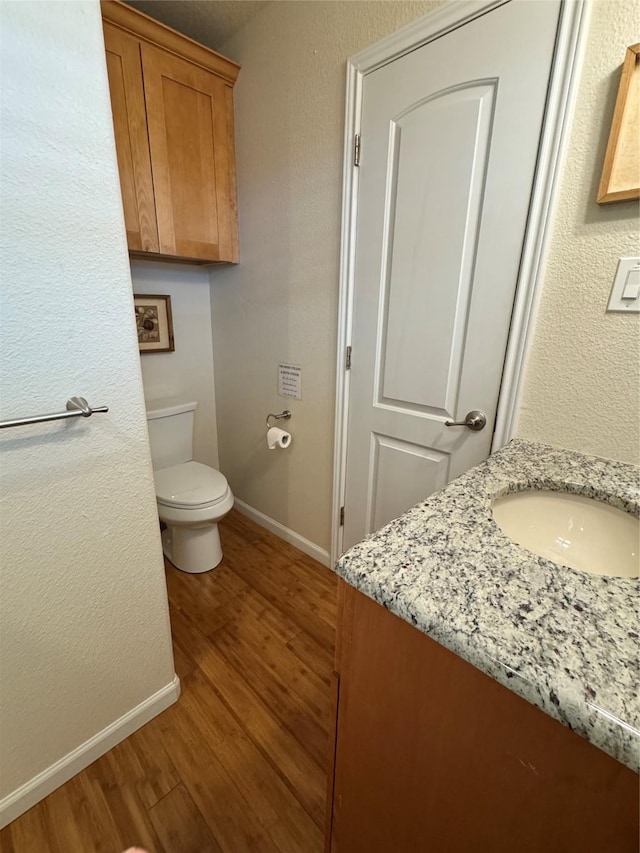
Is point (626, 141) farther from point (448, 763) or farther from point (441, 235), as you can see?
point (448, 763)

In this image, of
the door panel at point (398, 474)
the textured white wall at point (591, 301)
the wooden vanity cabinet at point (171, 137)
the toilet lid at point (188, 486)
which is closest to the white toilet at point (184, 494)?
the toilet lid at point (188, 486)

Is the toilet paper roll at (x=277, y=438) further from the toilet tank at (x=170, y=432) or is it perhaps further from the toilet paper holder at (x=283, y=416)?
the toilet tank at (x=170, y=432)

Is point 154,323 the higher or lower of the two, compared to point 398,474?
higher

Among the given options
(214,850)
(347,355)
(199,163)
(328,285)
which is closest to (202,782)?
(214,850)

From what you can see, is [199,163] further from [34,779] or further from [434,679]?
[34,779]

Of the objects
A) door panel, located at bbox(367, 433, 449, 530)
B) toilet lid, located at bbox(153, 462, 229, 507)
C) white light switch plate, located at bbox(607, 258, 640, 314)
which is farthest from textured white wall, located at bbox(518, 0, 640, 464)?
toilet lid, located at bbox(153, 462, 229, 507)

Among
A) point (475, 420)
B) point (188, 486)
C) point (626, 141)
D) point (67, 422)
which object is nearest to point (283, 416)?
point (188, 486)

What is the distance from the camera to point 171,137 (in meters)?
1.68

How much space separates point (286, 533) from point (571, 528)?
1569mm

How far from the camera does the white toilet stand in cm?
173

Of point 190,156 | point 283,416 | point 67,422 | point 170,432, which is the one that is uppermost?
point 190,156

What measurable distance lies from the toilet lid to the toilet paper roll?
12.5 inches

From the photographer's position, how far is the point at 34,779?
102 cm

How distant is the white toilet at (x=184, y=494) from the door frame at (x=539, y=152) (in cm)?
106
